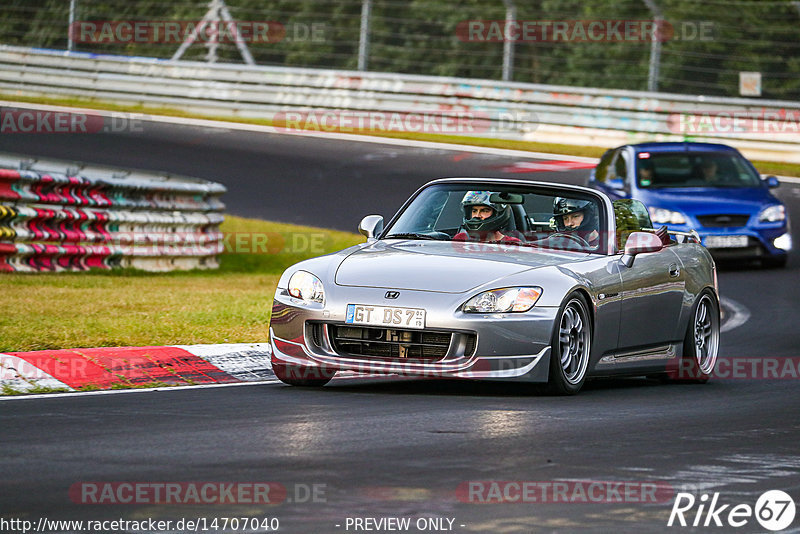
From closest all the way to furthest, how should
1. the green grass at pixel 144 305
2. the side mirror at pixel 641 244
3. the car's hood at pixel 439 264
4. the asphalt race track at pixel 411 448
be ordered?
the asphalt race track at pixel 411 448
the car's hood at pixel 439 264
the side mirror at pixel 641 244
the green grass at pixel 144 305

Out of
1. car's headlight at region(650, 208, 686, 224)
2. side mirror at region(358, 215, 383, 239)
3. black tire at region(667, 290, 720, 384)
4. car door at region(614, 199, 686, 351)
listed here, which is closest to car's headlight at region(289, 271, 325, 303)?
side mirror at region(358, 215, 383, 239)

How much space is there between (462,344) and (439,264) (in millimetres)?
624

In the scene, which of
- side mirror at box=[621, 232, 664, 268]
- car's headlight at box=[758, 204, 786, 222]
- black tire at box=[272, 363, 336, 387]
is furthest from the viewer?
car's headlight at box=[758, 204, 786, 222]

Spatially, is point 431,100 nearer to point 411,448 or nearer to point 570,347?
point 570,347

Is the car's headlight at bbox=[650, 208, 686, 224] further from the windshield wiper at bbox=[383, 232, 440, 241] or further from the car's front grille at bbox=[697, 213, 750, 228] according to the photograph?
the windshield wiper at bbox=[383, 232, 440, 241]

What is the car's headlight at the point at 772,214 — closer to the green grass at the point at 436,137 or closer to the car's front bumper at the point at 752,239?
the car's front bumper at the point at 752,239

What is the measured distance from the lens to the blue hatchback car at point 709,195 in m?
18.3

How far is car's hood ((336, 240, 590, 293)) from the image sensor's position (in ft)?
28.8

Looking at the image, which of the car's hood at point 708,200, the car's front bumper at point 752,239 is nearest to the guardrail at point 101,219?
the car's hood at point 708,200

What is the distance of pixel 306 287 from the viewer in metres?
9.04

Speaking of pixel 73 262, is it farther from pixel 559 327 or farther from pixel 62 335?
pixel 559 327

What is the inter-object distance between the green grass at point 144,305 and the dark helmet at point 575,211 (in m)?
2.41

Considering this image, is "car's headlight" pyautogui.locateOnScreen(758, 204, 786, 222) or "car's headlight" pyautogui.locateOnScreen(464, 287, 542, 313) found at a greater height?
"car's headlight" pyautogui.locateOnScreen(758, 204, 786, 222)

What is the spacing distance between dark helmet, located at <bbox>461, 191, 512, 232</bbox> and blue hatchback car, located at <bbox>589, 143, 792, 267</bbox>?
8.28 m
